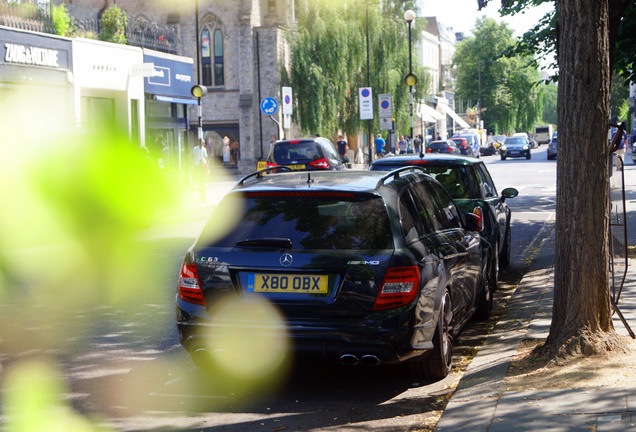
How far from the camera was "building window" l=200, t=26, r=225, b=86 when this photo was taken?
53.9 metres

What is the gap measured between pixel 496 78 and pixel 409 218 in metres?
101

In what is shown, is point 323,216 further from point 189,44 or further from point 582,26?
point 189,44

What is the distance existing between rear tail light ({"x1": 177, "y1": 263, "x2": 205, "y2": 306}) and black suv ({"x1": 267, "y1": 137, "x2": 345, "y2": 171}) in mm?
17467

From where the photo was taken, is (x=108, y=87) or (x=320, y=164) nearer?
(x=320, y=164)

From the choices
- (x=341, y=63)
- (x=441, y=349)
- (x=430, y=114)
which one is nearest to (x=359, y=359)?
(x=441, y=349)

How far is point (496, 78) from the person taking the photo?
104 m

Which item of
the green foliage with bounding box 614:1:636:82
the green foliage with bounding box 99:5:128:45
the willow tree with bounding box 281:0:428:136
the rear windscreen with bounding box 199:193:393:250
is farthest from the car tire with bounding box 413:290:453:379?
the willow tree with bounding box 281:0:428:136

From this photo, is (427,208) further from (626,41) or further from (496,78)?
(496,78)

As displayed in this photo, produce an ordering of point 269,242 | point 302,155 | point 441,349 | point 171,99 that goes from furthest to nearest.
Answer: point 171,99 < point 302,155 < point 441,349 < point 269,242

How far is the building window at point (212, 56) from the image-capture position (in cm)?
5386

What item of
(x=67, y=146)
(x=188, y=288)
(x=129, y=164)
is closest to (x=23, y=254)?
(x=67, y=146)

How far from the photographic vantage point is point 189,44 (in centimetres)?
5512

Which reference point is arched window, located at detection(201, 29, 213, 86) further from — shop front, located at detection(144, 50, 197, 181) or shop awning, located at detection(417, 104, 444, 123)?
shop awning, located at detection(417, 104, 444, 123)

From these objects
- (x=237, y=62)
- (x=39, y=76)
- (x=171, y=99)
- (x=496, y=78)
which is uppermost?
(x=496, y=78)
